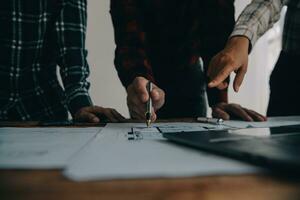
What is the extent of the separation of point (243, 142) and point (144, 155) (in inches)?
3.3

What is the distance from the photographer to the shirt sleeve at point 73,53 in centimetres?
86

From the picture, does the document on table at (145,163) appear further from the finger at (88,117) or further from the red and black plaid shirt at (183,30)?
the red and black plaid shirt at (183,30)

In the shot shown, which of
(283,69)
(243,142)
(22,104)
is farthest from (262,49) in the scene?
(243,142)

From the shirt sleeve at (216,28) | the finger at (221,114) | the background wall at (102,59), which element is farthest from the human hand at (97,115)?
the background wall at (102,59)

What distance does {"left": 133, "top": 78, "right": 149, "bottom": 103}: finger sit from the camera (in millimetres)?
593

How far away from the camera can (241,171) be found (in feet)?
0.69

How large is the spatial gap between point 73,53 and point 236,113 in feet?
1.63

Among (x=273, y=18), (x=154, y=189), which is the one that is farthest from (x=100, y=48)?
(x=154, y=189)

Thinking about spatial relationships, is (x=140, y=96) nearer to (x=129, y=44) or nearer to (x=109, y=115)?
(x=109, y=115)

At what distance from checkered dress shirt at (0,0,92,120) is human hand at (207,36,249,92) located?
35 centimetres

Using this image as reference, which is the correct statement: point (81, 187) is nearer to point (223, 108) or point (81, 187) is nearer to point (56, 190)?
point (56, 190)

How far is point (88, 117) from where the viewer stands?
685 millimetres

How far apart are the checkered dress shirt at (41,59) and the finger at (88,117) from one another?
0.13 meters

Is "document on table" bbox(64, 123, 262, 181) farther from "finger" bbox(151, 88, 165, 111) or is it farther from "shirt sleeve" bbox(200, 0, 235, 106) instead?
"shirt sleeve" bbox(200, 0, 235, 106)
